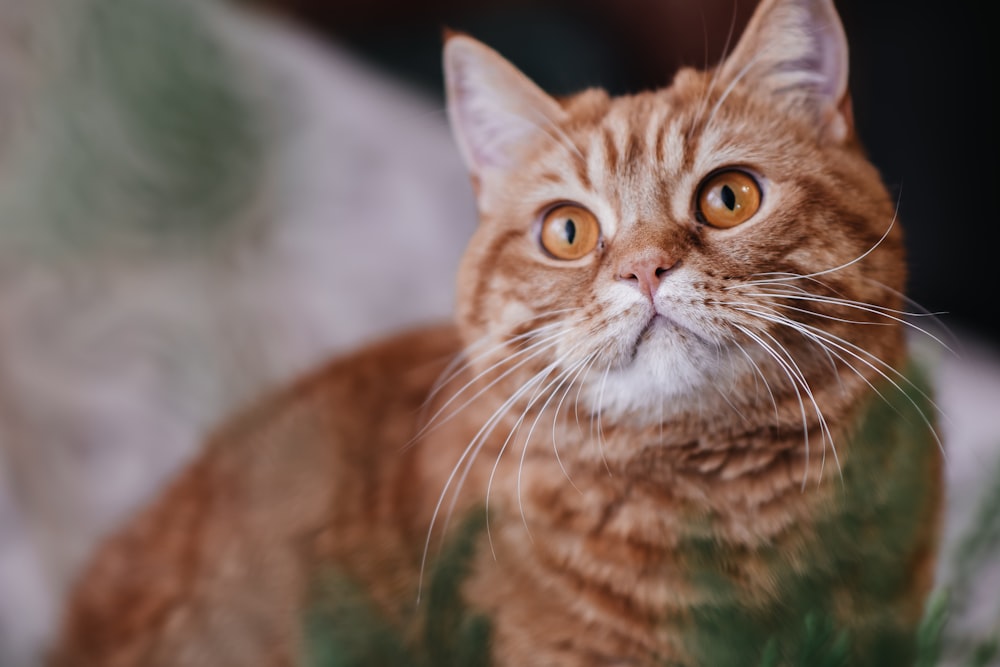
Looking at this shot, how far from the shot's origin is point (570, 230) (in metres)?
0.79

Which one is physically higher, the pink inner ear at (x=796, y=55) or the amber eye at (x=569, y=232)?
the pink inner ear at (x=796, y=55)

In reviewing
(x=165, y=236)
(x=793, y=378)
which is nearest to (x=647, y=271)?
(x=793, y=378)

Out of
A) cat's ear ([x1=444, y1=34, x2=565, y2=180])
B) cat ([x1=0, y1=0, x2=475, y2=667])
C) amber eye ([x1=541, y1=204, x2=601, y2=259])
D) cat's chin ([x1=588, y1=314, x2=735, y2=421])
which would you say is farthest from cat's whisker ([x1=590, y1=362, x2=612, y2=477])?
cat ([x1=0, y1=0, x2=475, y2=667])

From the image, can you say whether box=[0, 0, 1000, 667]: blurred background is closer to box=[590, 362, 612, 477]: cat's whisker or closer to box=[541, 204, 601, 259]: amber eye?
box=[541, 204, 601, 259]: amber eye

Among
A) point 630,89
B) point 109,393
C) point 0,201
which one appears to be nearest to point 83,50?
point 0,201

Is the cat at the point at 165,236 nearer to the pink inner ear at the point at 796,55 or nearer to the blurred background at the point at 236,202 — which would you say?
the blurred background at the point at 236,202

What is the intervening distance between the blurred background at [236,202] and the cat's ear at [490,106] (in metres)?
0.12

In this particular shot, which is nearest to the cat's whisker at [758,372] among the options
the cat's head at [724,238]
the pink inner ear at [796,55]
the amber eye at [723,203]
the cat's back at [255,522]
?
the cat's head at [724,238]

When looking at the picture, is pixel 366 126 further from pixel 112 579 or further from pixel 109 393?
pixel 112 579

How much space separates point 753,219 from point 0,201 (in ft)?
3.49

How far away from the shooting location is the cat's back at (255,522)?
0.96 metres

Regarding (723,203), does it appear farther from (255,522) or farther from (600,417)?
(255,522)

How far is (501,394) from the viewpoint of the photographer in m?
0.84

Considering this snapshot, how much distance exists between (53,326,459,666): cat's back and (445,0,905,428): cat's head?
0.34 metres
